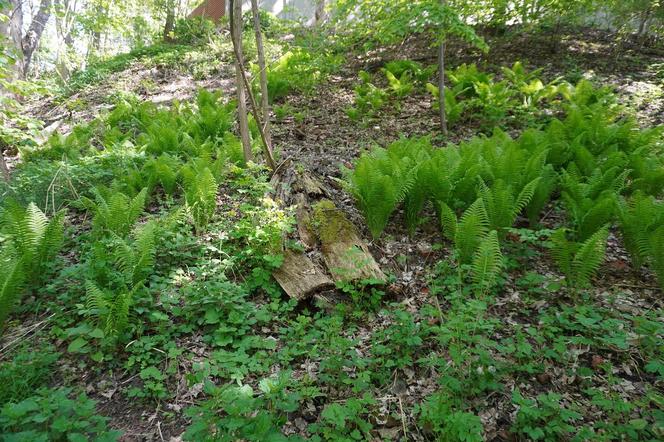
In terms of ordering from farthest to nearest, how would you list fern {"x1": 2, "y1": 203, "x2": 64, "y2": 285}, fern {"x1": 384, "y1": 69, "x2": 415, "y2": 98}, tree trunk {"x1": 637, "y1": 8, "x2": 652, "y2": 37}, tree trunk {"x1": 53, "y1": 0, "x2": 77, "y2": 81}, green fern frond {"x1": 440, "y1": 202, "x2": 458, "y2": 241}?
tree trunk {"x1": 53, "y1": 0, "x2": 77, "y2": 81}, fern {"x1": 384, "y1": 69, "x2": 415, "y2": 98}, tree trunk {"x1": 637, "y1": 8, "x2": 652, "y2": 37}, green fern frond {"x1": 440, "y1": 202, "x2": 458, "y2": 241}, fern {"x1": 2, "y1": 203, "x2": 64, "y2": 285}

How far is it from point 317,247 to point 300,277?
0.53m

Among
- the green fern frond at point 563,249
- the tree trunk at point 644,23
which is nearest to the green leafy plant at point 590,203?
the green fern frond at point 563,249

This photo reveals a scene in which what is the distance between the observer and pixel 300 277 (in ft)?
10.4

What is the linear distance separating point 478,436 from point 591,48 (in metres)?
10.0

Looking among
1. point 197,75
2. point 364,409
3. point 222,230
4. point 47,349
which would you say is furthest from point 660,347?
point 197,75

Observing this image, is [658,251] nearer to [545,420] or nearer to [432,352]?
[545,420]

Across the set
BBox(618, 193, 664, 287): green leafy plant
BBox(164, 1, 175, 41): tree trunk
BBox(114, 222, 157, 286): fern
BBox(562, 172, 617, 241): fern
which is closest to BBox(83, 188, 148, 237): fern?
BBox(114, 222, 157, 286): fern

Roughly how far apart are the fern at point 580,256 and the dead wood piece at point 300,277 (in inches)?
72.5

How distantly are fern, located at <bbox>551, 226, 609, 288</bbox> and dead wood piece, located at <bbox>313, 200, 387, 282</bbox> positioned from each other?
4.62ft

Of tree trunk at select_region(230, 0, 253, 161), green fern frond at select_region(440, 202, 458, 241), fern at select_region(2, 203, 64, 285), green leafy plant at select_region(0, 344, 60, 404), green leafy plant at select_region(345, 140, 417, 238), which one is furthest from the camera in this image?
tree trunk at select_region(230, 0, 253, 161)

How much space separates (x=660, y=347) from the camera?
8.09ft

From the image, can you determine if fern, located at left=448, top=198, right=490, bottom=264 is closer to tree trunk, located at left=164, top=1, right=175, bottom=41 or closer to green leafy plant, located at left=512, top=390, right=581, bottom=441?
green leafy plant, located at left=512, top=390, right=581, bottom=441

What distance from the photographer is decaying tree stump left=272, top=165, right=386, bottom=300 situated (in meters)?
3.16

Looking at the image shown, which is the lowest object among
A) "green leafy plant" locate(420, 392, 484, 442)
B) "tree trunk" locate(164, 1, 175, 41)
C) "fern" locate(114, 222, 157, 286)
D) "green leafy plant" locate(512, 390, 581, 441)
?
"green leafy plant" locate(512, 390, 581, 441)
